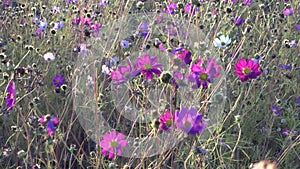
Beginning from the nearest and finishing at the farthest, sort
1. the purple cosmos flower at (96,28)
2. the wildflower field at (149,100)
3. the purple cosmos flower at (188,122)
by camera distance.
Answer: the purple cosmos flower at (188,122)
the wildflower field at (149,100)
the purple cosmos flower at (96,28)

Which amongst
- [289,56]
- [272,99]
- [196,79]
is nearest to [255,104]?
[272,99]

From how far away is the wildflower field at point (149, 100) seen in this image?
4.05 ft

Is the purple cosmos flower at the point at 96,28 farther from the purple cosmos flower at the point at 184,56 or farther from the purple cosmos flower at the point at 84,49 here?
the purple cosmos flower at the point at 184,56

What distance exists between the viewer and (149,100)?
1.26 metres

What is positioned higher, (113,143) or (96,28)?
(96,28)

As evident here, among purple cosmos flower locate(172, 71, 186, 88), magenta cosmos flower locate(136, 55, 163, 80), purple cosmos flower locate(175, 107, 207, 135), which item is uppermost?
purple cosmos flower locate(172, 71, 186, 88)

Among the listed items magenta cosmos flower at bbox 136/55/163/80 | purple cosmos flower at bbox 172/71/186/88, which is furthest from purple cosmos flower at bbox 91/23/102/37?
purple cosmos flower at bbox 172/71/186/88

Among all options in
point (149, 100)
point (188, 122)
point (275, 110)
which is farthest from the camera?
point (275, 110)

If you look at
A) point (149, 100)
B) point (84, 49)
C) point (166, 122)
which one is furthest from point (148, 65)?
point (84, 49)

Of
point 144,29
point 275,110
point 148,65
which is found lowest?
point 275,110

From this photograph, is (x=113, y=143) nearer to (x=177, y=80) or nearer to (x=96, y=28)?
(x=177, y=80)

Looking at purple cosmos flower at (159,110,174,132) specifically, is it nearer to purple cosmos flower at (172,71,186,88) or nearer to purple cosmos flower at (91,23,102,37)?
purple cosmos flower at (172,71,186,88)

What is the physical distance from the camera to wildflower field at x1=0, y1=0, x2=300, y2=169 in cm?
123

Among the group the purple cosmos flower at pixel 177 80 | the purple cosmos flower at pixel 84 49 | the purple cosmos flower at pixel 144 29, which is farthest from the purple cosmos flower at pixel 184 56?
the purple cosmos flower at pixel 144 29
